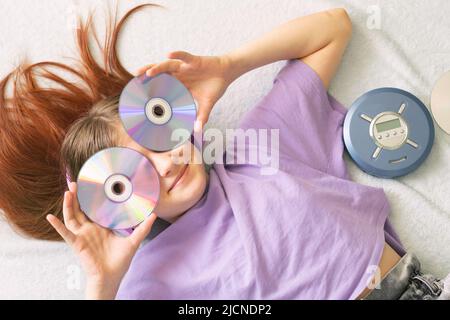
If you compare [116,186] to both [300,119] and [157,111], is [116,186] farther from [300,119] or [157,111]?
[300,119]

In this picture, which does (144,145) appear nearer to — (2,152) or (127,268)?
(127,268)

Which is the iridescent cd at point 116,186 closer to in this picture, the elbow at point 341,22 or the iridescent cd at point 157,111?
the iridescent cd at point 157,111

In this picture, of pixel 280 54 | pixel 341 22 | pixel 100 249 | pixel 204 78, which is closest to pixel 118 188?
pixel 100 249

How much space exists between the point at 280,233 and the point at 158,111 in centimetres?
27

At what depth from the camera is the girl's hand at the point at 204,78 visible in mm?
862

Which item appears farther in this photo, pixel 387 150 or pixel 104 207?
pixel 387 150

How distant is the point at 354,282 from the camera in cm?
85

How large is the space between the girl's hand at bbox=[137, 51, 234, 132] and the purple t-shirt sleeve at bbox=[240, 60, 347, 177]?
0.08 meters

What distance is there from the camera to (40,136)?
0.95m

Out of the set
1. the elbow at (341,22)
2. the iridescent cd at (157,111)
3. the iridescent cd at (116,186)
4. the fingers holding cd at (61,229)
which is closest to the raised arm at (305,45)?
the elbow at (341,22)

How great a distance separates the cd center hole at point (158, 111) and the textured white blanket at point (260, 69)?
20 cm
